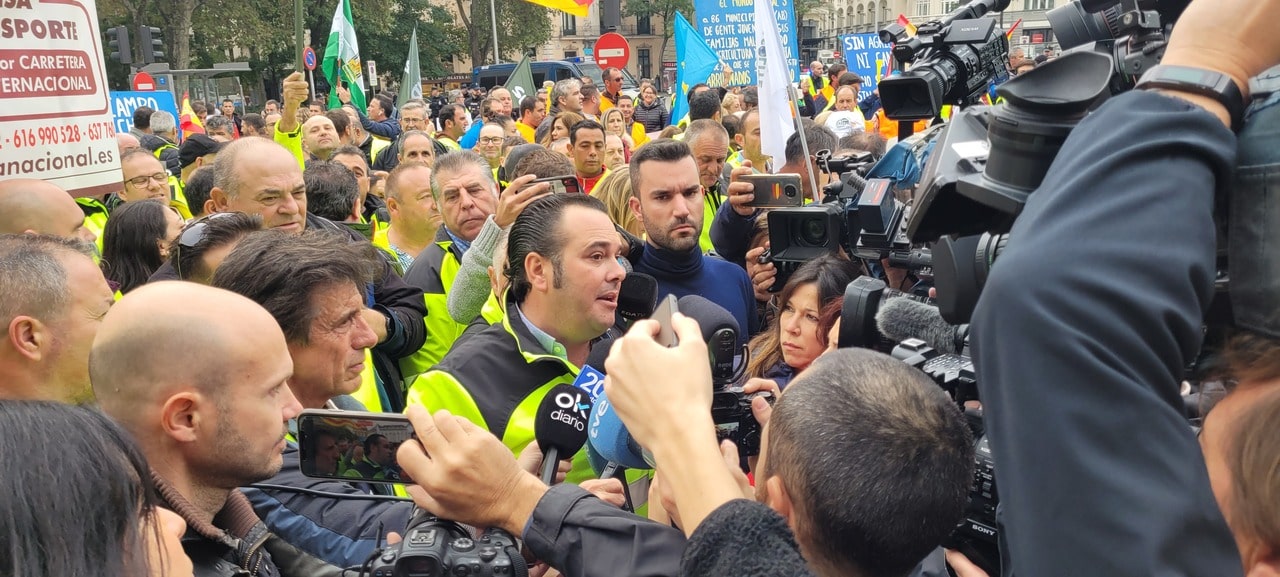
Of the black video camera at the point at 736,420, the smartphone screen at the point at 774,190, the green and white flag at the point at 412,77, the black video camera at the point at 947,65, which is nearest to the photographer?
the black video camera at the point at 736,420

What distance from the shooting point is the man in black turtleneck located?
4395mm

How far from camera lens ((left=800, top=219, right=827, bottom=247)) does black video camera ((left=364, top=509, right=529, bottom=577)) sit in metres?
2.08

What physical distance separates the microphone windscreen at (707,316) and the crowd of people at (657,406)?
0.16 meters

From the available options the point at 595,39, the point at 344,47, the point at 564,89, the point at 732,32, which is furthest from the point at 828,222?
the point at 595,39

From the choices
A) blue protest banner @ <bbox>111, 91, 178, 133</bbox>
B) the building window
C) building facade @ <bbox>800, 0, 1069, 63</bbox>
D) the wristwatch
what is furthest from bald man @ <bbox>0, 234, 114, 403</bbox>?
the building window

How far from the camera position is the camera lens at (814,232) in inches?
134

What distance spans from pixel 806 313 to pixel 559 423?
1.89 metres

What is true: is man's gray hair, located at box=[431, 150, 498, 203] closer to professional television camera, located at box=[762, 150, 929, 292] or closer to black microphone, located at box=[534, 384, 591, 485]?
professional television camera, located at box=[762, 150, 929, 292]

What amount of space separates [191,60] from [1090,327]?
44.8 metres

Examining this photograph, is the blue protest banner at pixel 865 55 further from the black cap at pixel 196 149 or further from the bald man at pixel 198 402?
the bald man at pixel 198 402

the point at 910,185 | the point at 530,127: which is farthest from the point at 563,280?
the point at 530,127

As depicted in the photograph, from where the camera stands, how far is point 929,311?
6.68 feet

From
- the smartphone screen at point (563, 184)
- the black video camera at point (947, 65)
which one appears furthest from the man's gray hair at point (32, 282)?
the black video camera at point (947, 65)

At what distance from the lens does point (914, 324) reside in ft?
6.78
